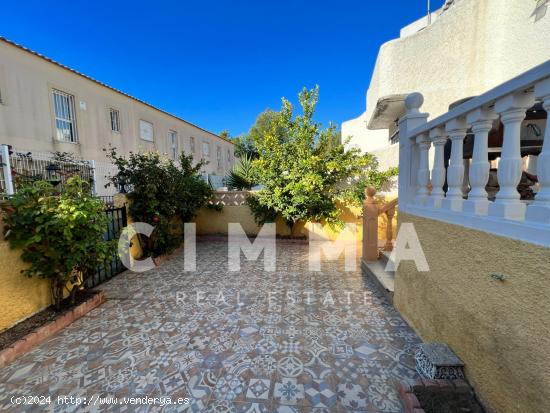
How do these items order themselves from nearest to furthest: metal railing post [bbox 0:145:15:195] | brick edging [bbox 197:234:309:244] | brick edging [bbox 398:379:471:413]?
brick edging [bbox 398:379:471:413] → metal railing post [bbox 0:145:15:195] → brick edging [bbox 197:234:309:244]

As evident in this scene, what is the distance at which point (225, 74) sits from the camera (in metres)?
19.1

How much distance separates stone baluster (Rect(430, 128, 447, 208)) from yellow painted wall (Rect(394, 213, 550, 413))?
0.26m

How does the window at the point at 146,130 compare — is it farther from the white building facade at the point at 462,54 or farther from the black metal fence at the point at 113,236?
the white building facade at the point at 462,54

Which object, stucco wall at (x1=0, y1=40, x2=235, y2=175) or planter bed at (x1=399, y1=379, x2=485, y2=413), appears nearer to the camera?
planter bed at (x1=399, y1=379, x2=485, y2=413)

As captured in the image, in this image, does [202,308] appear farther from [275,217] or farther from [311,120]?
[311,120]

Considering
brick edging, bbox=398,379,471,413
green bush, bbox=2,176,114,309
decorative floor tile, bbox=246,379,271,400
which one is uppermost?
green bush, bbox=2,176,114,309

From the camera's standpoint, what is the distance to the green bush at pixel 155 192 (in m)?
5.62

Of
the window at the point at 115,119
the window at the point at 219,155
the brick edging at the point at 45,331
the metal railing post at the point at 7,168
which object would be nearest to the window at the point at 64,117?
the window at the point at 115,119

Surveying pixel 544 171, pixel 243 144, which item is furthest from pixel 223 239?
pixel 243 144

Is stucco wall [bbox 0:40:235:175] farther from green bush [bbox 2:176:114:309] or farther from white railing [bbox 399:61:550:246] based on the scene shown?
white railing [bbox 399:61:550:246]

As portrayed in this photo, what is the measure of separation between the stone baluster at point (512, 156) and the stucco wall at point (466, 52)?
5.34m

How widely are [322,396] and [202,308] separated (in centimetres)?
214

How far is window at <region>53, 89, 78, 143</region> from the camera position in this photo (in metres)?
10.6

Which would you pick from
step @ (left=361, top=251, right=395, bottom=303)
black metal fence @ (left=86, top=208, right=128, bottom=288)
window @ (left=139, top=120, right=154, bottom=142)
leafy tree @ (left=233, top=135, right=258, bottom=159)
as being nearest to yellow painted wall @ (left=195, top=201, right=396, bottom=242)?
step @ (left=361, top=251, right=395, bottom=303)
